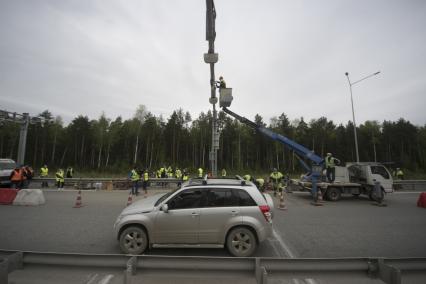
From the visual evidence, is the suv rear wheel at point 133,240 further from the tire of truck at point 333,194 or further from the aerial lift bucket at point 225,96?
the tire of truck at point 333,194

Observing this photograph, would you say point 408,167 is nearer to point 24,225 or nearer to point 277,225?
point 277,225

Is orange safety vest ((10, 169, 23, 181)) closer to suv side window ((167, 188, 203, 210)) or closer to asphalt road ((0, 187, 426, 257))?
asphalt road ((0, 187, 426, 257))

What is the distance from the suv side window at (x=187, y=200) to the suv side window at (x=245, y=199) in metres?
0.98

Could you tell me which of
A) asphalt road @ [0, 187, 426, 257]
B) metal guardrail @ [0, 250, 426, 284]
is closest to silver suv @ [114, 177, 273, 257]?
asphalt road @ [0, 187, 426, 257]

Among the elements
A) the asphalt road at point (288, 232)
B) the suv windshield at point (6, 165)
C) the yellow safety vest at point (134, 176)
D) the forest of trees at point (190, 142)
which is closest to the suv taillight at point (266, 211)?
the asphalt road at point (288, 232)

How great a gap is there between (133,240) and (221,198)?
234cm

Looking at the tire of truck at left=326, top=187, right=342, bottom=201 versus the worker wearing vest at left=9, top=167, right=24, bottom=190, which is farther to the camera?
the worker wearing vest at left=9, top=167, right=24, bottom=190

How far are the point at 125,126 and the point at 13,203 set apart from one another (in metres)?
40.4

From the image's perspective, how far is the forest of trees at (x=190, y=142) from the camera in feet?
158

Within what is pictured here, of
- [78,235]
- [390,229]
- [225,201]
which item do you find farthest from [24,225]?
[390,229]

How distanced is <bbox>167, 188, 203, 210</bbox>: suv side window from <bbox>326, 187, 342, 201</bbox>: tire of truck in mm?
11618

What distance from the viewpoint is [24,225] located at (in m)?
7.75

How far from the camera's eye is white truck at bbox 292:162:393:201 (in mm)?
14039

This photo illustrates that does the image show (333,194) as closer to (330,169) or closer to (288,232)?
(330,169)
